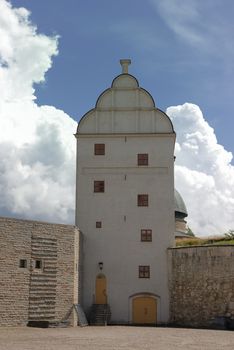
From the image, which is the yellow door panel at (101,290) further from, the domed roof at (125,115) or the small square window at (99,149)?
the domed roof at (125,115)

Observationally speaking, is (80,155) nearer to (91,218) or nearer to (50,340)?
(91,218)

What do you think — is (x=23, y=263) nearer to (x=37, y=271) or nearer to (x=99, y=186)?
(x=37, y=271)

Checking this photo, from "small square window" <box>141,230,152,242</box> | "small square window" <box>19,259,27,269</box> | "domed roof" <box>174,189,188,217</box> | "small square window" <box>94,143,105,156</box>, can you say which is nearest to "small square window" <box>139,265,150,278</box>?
"small square window" <box>141,230,152,242</box>

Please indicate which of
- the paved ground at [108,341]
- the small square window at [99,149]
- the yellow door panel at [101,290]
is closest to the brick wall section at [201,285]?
the yellow door panel at [101,290]

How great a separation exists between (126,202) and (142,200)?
102 centimetres

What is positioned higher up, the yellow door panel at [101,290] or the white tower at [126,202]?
the white tower at [126,202]

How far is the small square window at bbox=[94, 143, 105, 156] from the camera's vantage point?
1411 inches

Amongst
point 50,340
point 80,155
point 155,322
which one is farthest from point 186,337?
point 80,155

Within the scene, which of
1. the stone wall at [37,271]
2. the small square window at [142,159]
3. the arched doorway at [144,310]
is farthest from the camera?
the small square window at [142,159]

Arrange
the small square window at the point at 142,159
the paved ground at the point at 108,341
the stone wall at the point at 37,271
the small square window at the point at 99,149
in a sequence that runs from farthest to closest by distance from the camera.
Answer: the small square window at the point at 99,149 → the small square window at the point at 142,159 → the stone wall at the point at 37,271 → the paved ground at the point at 108,341

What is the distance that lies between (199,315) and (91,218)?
28.8ft

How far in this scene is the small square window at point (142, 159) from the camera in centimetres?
3564

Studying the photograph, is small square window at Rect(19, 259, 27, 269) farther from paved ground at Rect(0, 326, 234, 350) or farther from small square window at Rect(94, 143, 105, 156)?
small square window at Rect(94, 143, 105, 156)

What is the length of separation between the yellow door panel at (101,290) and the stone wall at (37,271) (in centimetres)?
274
